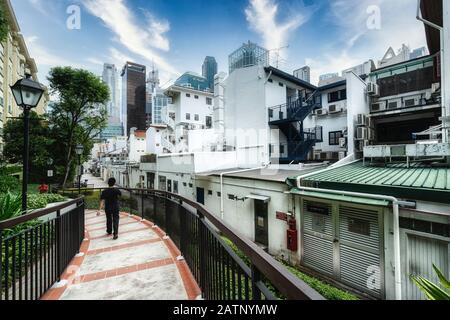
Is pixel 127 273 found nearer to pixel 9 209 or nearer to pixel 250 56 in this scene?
pixel 9 209

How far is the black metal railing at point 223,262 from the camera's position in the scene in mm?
1094

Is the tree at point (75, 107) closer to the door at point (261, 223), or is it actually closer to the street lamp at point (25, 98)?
the street lamp at point (25, 98)

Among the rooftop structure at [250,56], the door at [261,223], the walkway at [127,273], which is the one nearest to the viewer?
the walkway at [127,273]

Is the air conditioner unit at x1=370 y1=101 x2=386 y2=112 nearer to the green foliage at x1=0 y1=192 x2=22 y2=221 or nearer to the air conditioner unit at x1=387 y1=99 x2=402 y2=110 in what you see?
the air conditioner unit at x1=387 y1=99 x2=402 y2=110

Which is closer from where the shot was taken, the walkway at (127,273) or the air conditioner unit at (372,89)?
the walkway at (127,273)

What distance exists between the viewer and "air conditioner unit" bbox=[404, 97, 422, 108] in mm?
10445

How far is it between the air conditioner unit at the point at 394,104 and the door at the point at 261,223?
8.94 m

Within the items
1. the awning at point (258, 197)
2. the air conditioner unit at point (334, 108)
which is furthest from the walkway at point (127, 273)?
the air conditioner unit at point (334, 108)

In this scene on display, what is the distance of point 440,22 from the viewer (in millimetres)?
8523

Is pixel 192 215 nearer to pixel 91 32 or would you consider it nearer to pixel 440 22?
pixel 91 32

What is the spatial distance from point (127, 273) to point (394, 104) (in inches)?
553

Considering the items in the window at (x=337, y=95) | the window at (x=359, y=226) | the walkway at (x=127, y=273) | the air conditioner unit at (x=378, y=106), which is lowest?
the window at (x=359, y=226)

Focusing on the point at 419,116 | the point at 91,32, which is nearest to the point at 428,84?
the point at 419,116

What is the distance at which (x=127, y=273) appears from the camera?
313 cm
